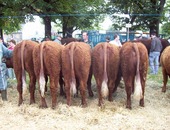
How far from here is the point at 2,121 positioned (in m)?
4.53

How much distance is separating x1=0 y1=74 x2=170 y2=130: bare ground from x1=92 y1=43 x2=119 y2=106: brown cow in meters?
0.37

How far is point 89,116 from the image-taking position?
4660 mm

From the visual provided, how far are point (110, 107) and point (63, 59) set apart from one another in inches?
49.5

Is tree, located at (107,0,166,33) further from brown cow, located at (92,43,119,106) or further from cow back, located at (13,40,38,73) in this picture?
cow back, located at (13,40,38,73)

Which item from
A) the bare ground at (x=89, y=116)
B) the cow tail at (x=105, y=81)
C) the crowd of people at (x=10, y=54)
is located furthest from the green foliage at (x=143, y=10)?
the bare ground at (x=89, y=116)

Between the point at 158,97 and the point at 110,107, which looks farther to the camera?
the point at 158,97

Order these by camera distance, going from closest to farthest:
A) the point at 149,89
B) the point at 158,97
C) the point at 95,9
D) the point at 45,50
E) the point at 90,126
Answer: the point at 90,126 → the point at 45,50 → the point at 158,97 → the point at 149,89 → the point at 95,9

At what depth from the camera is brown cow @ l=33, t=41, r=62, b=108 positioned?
506cm

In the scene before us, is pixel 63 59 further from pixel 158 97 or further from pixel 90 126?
pixel 158 97

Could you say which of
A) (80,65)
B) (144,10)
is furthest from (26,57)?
(144,10)

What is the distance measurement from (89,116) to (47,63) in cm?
125

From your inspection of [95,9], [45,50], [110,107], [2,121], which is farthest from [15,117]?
[95,9]

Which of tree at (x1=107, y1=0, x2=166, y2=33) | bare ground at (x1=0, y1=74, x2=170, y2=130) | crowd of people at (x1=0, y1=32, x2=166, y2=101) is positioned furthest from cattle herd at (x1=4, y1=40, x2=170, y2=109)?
tree at (x1=107, y1=0, x2=166, y2=33)

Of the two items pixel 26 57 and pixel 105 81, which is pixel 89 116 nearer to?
pixel 105 81
